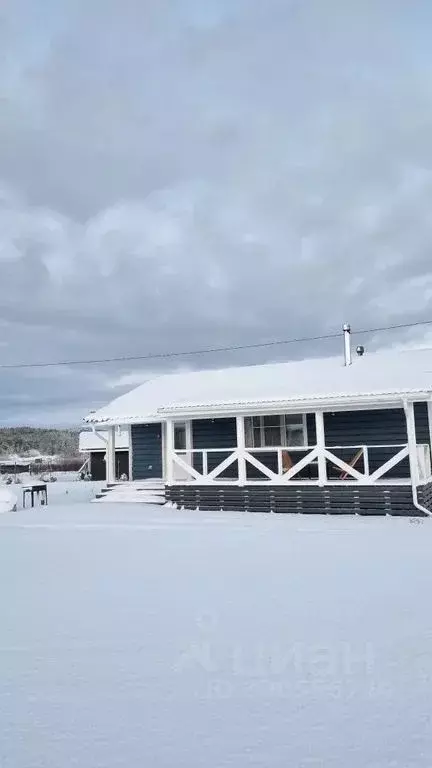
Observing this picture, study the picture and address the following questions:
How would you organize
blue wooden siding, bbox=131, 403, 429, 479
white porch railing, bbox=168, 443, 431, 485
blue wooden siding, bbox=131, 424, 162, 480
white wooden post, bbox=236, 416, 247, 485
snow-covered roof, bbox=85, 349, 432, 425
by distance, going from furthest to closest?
blue wooden siding, bbox=131, 424, 162, 480, blue wooden siding, bbox=131, 403, 429, 479, white wooden post, bbox=236, 416, 247, 485, snow-covered roof, bbox=85, 349, 432, 425, white porch railing, bbox=168, 443, 431, 485

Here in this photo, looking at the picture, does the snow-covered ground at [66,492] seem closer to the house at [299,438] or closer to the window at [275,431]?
the house at [299,438]

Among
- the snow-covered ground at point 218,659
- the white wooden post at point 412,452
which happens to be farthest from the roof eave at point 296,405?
the snow-covered ground at point 218,659

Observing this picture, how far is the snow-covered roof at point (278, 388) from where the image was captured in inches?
575

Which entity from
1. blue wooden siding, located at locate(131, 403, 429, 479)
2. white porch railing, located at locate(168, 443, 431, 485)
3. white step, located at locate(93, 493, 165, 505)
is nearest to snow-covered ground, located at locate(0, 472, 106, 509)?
white step, located at locate(93, 493, 165, 505)

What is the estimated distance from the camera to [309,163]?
759 inches

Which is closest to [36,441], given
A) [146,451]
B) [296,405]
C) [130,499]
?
[146,451]

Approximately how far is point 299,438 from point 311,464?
83 cm

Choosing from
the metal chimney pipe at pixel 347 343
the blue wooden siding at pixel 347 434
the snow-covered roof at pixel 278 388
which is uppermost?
the metal chimney pipe at pixel 347 343

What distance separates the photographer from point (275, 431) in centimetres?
1706

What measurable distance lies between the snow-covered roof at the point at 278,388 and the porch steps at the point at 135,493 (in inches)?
78.8

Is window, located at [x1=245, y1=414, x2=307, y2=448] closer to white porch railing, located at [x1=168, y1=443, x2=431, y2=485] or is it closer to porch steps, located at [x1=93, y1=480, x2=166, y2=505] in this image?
white porch railing, located at [x1=168, y1=443, x2=431, y2=485]

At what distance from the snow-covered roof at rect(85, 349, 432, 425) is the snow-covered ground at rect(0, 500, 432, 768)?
5885 mm

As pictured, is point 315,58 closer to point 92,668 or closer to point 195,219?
point 195,219

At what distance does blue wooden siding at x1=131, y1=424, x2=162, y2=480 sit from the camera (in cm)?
1916
